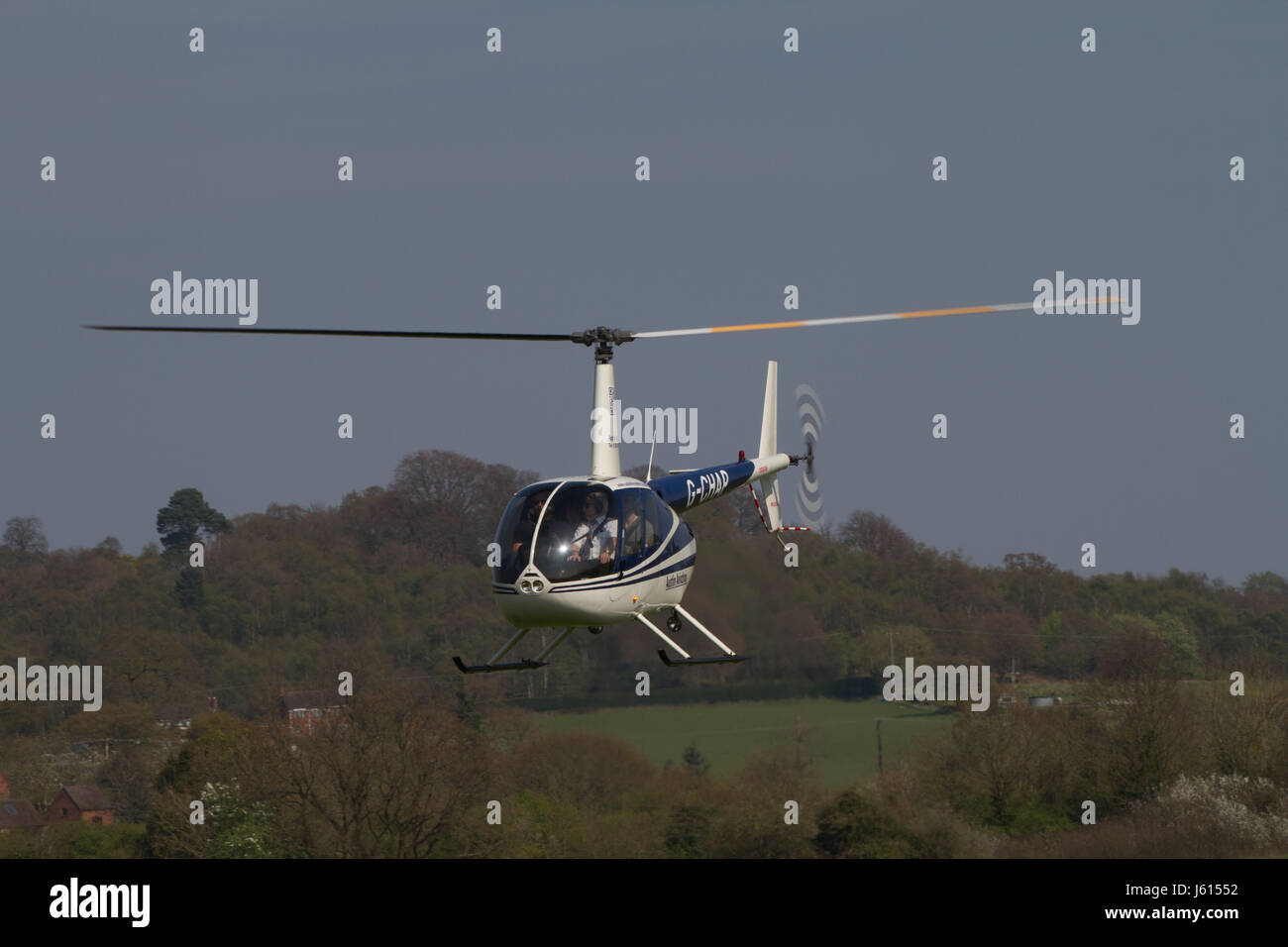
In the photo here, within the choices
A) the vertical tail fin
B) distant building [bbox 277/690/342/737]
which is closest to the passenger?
the vertical tail fin

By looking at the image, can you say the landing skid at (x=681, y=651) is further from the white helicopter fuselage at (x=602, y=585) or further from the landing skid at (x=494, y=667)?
the landing skid at (x=494, y=667)

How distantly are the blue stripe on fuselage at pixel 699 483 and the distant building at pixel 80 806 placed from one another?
160 feet

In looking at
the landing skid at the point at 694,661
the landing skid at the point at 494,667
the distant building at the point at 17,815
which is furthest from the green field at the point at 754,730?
the landing skid at the point at 694,661

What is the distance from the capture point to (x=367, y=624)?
8575 cm

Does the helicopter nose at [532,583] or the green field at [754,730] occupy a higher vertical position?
the helicopter nose at [532,583]

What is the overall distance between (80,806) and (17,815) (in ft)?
8.37

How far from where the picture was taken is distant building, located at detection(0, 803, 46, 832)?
6981 cm

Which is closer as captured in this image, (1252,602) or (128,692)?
(128,692)

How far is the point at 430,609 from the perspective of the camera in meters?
86.2

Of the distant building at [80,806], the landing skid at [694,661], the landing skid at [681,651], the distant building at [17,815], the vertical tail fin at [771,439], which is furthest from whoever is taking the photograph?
the distant building at [80,806]

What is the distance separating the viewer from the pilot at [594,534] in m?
22.3
